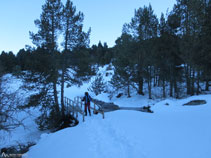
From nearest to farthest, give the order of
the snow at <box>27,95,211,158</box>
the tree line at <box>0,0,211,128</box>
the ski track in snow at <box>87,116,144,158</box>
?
the snow at <box>27,95,211,158</box> → the ski track in snow at <box>87,116,144,158</box> → the tree line at <box>0,0,211,128</box>

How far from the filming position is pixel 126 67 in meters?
17.4

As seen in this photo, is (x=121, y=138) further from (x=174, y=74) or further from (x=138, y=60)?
(x=174, y=74)

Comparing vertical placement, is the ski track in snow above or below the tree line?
below

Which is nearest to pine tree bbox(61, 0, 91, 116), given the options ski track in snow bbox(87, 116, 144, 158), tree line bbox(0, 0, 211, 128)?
tree line bbox(0, 0, 211, 128)

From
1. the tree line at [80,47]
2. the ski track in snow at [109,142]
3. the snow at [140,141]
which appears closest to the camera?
the snow at [140,141]

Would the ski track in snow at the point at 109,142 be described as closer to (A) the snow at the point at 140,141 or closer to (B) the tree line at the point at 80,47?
(A) the snow at the point at 140,141

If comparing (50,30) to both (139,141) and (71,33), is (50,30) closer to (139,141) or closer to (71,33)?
(71,33)

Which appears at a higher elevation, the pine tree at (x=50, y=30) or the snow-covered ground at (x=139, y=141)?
the pine tree at (x=50, y=30)

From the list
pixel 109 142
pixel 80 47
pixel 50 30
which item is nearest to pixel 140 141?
pixel 109 142

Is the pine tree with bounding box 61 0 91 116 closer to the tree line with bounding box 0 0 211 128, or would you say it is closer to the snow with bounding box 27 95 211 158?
the tree line with bounding box 0 0 211 128

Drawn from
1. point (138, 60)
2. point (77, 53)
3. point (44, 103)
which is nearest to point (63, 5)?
point (77, 53)

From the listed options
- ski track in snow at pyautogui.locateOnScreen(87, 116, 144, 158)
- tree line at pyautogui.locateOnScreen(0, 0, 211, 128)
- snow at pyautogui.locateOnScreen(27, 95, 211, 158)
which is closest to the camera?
snow at pyautogui.locateOnScreen(27, 95, 211, 158)

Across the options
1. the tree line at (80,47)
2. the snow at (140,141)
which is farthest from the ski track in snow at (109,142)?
the tree line at (80,47)

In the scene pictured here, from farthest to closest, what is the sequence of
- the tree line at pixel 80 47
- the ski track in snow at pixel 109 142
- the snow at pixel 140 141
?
the tree line at pixel 80 47 → the ski track in snow at pixel 109 142 → the snow at pixel 140 141
